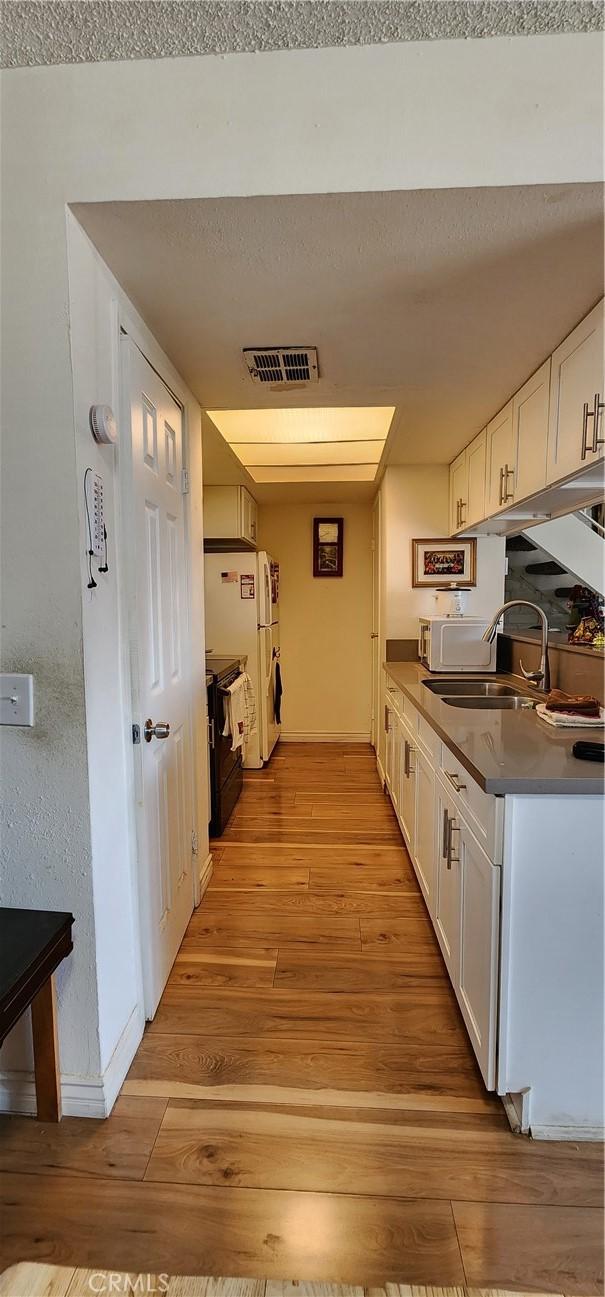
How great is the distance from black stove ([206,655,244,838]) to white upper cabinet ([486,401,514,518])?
1.62 metres

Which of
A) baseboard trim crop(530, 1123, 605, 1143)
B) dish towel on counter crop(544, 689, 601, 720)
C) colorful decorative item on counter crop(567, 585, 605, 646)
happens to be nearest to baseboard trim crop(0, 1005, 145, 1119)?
baseboard trim crop(530, 1123, 605, 1143)

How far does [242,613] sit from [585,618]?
230 centimetres

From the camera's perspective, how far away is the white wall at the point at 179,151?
3.68 ft

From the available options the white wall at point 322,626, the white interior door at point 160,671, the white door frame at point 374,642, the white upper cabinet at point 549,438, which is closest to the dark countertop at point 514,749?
the white upper cabinet at point 549,438

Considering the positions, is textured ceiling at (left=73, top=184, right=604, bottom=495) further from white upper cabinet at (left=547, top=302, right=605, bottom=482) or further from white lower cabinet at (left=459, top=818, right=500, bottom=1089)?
white lower cabinet at (left=459, top=818, right=500, bottom=1089)

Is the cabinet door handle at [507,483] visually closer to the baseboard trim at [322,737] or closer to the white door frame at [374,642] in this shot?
the white door frame at [374,642]

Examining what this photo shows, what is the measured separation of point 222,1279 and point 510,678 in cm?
240

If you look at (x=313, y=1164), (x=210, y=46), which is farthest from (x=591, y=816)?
(x=210, y=46)

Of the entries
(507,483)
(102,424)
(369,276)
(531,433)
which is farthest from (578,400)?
(102,424)

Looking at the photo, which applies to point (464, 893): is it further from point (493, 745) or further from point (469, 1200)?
point (469, 1200)

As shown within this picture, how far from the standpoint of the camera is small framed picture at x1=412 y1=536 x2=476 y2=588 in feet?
10.9

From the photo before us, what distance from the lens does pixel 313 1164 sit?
1222 millimetres

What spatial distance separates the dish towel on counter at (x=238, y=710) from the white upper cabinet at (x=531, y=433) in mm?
1758

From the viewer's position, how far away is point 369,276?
4.59ft
